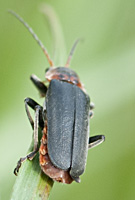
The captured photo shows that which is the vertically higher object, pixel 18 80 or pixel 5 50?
pixel 5 50

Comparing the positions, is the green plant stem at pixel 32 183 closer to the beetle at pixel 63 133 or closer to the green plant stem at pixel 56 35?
the beetle at pixel 63 133

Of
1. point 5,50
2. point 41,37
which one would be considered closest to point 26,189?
point 5,50

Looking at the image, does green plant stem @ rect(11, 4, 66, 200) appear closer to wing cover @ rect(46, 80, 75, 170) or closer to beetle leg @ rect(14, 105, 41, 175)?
beetle leg @ rect(14, 105, 41, 175)

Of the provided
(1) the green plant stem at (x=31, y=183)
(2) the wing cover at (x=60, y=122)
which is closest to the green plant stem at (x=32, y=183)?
(1) the green plant stem at (x=31, y=183)

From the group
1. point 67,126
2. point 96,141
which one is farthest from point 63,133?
point 96,141

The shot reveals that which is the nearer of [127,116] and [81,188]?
[81,188]

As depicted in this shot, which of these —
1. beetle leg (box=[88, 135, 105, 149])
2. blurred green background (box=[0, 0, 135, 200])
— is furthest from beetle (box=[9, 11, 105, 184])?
blurred green background (box=[0, 0, 135, 200])

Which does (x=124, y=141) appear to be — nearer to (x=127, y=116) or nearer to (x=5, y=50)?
(x=127, y=116)

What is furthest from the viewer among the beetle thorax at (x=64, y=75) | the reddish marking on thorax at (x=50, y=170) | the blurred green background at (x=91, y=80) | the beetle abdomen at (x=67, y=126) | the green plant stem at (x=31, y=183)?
the beetle thorax at (x=64, y=75)
